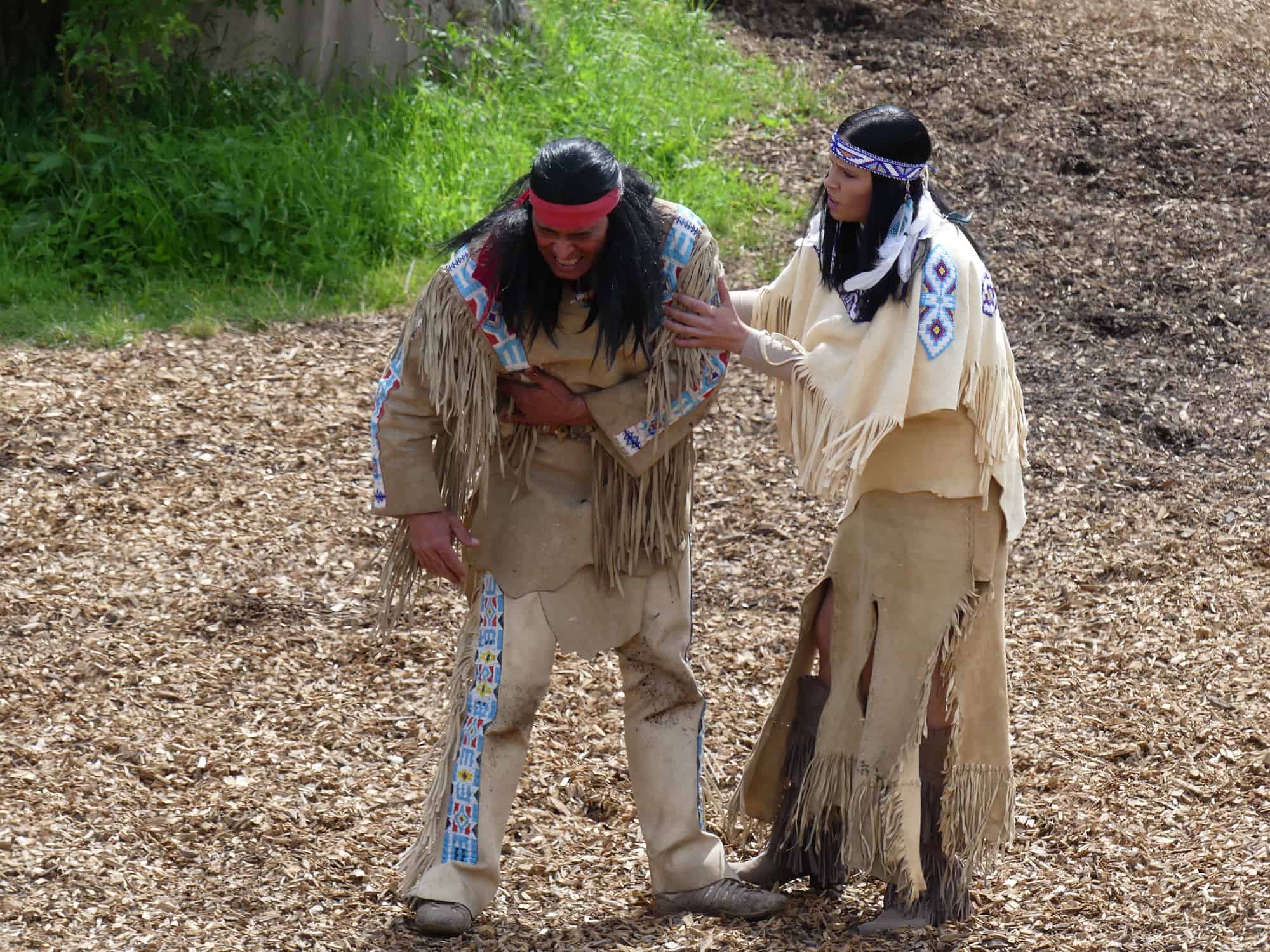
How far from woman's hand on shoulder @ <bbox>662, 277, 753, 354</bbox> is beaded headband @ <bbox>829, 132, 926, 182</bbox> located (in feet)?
1.24

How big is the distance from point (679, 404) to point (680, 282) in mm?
258

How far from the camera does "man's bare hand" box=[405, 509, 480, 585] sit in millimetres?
3164

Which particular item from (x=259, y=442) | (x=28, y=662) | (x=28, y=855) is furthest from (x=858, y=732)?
(x=259, y=442)

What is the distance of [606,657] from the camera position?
4.55 meters

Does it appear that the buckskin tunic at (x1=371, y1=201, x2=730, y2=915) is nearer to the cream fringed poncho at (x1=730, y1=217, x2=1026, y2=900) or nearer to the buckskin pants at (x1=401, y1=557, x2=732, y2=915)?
the buckskin pants at (x1=401, y1=557, x2=732, y2=915)

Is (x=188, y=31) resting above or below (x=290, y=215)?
above

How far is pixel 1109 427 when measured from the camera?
588cm

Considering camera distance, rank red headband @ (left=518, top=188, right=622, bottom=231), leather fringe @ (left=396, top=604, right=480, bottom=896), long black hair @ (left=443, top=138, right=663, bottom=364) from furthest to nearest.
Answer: leather fringe @ (left=396, top=604, right=480, bottom=896)
long black hair @ (left=443, top=138, right=663, bottom=364)
red headband @ (left=518, top=188, right=622, bottom=231)

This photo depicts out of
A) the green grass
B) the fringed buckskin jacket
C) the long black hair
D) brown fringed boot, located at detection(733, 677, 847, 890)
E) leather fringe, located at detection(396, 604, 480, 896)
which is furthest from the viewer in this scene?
the green grass

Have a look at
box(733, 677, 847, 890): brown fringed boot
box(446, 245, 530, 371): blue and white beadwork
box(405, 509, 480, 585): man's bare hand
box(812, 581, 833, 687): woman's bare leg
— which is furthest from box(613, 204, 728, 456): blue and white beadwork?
box(733, 677, 847, 890): brown fringed boot

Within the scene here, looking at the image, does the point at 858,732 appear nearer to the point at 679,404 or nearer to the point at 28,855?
the point at 679,404

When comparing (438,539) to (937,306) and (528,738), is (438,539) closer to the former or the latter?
(528,738)

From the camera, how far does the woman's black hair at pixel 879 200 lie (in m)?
2.88

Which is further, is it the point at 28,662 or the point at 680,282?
the point at 28,662
